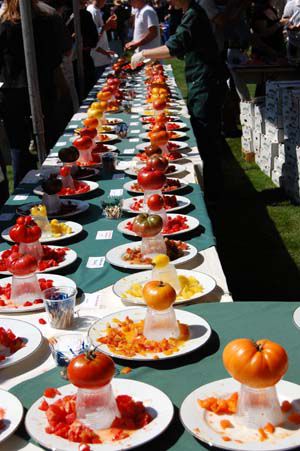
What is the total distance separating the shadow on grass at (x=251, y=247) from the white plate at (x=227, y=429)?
2.66m

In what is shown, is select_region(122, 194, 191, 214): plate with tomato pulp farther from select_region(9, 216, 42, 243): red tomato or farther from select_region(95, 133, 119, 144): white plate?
select_region(95, 133, 119, 144): white plate

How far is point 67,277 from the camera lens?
2666 millimetres

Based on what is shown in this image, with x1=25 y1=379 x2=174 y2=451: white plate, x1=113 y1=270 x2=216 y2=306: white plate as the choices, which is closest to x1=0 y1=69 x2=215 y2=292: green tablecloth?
x1=113 y1=270 x2=216 y2=306: white plate

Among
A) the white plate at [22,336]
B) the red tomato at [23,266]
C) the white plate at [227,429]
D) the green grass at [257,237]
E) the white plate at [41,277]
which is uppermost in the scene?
the red tomato at [23,266]

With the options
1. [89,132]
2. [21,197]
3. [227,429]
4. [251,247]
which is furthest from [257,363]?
[251,247]

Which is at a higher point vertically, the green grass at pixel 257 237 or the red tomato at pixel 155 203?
the red tomato at pixel 155 203

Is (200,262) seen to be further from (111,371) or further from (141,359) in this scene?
(111,371)

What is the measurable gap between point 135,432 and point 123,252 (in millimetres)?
1296

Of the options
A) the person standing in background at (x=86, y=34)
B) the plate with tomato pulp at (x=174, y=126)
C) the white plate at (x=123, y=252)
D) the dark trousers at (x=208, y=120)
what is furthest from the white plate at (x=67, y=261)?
the person standing in background at (x=86, y=34)

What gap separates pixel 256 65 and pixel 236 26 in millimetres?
1227

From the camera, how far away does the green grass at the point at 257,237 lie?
14.9 ft

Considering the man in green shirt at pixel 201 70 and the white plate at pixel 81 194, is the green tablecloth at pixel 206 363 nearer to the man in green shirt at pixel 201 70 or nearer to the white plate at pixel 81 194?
the white plate at pixel 81 194

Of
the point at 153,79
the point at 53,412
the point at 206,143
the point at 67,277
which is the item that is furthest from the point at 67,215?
the point at 153,79

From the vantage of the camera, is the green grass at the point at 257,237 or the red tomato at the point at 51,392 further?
the green grass at the point at 257,237
